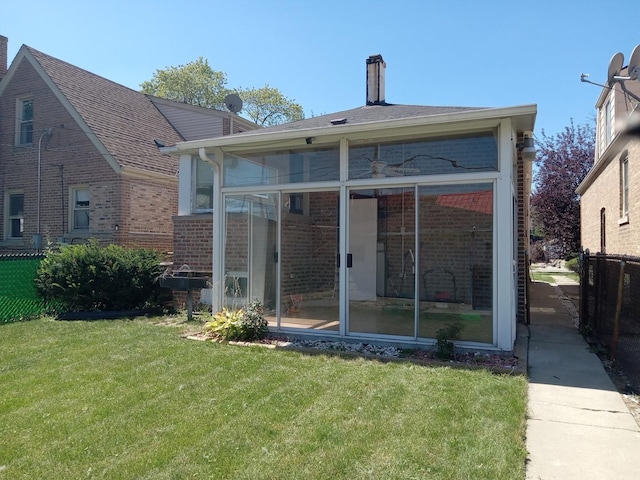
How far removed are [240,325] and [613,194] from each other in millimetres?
10330

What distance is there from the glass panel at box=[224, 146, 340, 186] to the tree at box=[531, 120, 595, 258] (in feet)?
59.6

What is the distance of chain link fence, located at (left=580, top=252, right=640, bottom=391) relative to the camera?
5.59 m

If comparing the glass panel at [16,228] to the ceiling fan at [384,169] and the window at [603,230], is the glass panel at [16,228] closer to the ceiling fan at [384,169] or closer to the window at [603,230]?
the ceiling fan at [384,169]

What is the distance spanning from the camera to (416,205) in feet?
22.4

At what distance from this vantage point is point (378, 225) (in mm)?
8305

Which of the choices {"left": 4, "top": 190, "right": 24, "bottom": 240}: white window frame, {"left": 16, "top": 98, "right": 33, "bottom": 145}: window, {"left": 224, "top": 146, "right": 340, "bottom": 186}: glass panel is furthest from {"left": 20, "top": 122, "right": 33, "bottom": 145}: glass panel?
{"left": 224, "top": 146, "right": 340, "bottom": 186}: glass panel

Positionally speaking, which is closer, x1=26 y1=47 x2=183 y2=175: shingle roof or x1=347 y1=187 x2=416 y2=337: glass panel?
x1=347 y1=187 x2=416 y2=337: glass panel

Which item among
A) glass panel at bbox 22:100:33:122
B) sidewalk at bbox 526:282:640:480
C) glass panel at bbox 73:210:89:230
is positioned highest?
glass panel at bbox 22:100:33:122

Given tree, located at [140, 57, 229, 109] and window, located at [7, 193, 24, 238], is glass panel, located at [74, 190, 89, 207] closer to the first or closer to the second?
window, located at [7, 193, 24, 238]

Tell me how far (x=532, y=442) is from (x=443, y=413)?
705 mm

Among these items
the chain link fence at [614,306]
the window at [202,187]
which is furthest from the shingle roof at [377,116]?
the chain link fence at [614,306]

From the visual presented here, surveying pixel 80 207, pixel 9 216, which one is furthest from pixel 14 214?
pixel 80 207

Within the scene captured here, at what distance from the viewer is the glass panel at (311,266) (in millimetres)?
7660

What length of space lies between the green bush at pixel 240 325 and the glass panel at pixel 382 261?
1.38 meters
